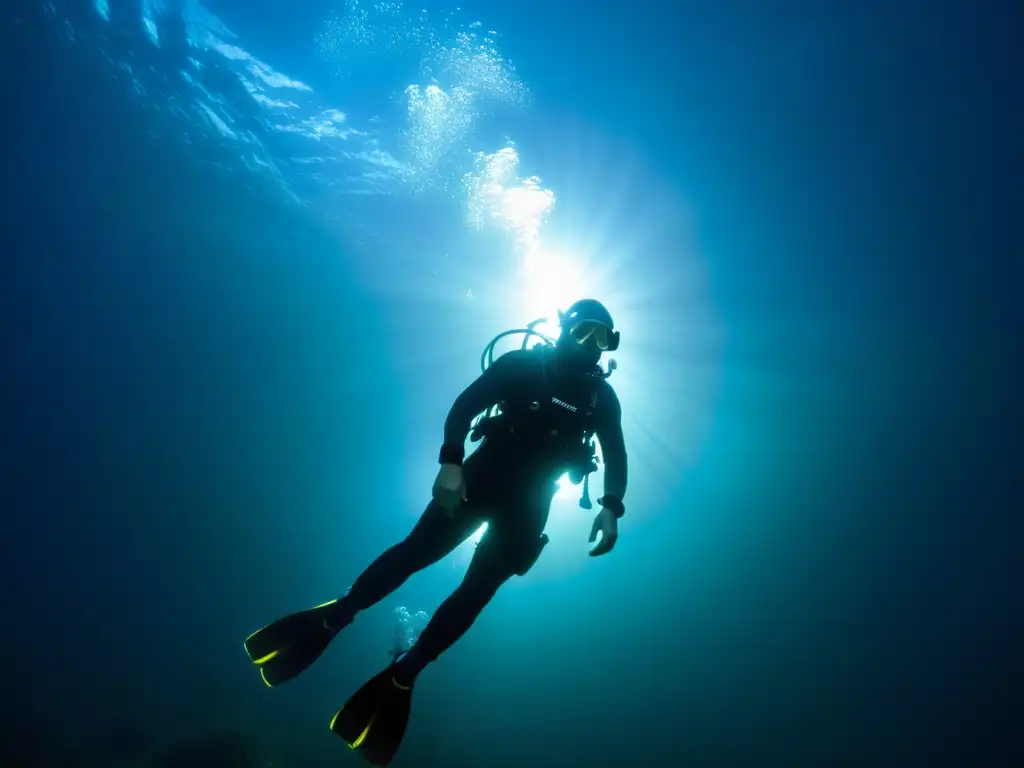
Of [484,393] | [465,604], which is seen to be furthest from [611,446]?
[465,604]

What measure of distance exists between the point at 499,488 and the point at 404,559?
790 mm

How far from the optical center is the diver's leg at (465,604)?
9.31 ft

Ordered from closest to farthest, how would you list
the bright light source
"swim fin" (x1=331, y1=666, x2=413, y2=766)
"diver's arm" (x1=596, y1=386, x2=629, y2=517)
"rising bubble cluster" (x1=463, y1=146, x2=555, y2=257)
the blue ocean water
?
"swim fin" (x1=331, y1=666, x2=413, y2=766) → "diver's arm" (x1=596, y1=386, x2=629, y2=517) → the blue ocean water → "rising bubble cluster" (x1=463, y1=146, x2=555, y2=257) → the bright light source

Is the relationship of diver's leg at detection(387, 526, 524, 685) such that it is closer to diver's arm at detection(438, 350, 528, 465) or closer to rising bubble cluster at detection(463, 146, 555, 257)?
diver's arm at detection(438, 350, 528, 465)

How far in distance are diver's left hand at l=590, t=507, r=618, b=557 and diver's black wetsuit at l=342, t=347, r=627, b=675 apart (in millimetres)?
165

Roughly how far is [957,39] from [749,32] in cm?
527

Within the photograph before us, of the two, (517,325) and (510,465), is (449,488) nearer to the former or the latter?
(510,465)

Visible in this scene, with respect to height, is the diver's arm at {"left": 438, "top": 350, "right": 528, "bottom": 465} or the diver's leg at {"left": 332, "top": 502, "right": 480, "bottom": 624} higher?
the diver's arm at {"left": 438, "top": 350, "right": 528, "bottom": 465}

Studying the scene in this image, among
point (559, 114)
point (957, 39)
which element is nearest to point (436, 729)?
point (559, 114)

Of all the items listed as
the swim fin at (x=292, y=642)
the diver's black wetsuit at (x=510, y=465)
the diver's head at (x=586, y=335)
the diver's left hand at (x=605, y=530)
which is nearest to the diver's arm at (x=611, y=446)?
the diver's black wetsuit at (x=510, y=465)

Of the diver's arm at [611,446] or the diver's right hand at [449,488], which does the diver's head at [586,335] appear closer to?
the diver's arm at [611,446]

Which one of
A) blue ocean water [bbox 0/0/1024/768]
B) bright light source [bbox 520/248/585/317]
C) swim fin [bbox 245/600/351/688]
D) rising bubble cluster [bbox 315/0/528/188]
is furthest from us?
bright light source [bbox 520/248/585/317]

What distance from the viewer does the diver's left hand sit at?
3126mm

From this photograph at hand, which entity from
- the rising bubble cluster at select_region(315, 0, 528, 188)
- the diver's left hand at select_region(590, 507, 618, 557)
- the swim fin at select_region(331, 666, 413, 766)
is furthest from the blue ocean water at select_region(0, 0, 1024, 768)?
the swim fin at select_region(331, 666, 413, 766)
